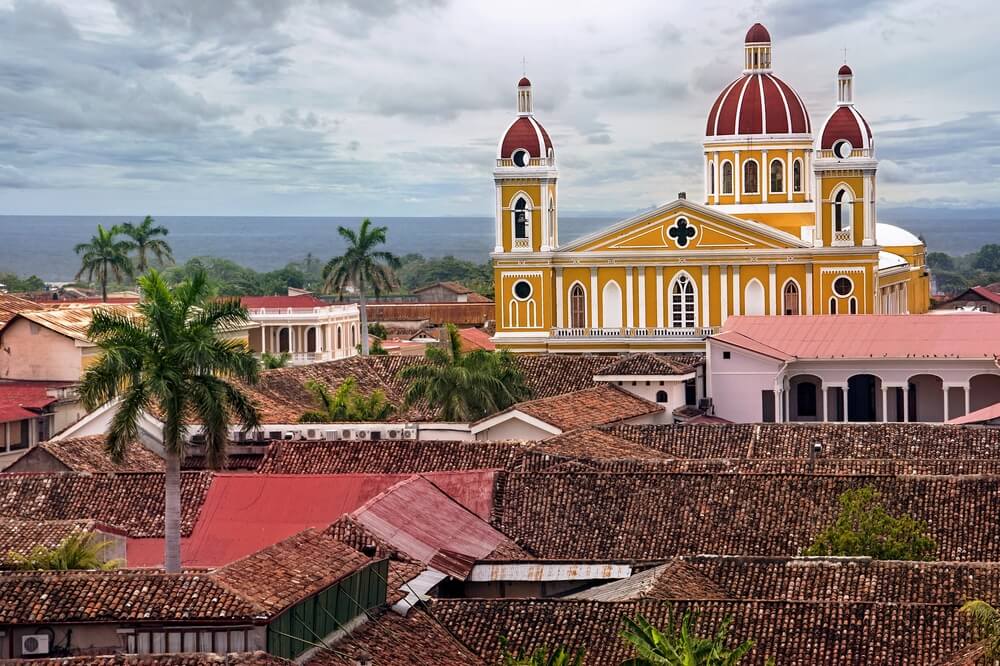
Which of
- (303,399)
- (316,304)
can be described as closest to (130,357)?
(303,399)

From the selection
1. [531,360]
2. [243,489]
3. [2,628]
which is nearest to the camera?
[2,628]

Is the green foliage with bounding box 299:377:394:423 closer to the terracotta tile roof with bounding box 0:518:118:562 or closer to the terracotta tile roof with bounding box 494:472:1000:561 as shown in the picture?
the terracotta tile roof with bounding box 494:472:1000:561

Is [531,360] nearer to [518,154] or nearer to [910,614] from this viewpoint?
[518,154]

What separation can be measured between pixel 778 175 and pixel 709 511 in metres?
37.7

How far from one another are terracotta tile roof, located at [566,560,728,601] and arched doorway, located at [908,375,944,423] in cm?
2872

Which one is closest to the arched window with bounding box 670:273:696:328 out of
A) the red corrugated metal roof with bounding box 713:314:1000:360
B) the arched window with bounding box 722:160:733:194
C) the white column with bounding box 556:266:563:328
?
the white column with bounding box 556:266:563:328

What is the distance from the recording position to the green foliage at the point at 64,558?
82.1 ft

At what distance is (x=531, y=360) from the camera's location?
2201 inches

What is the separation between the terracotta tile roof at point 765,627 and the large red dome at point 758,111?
4554cm

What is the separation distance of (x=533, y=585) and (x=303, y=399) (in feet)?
69.4

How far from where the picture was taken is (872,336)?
186ft

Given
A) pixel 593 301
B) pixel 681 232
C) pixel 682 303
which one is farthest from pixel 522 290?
pixel 681 232

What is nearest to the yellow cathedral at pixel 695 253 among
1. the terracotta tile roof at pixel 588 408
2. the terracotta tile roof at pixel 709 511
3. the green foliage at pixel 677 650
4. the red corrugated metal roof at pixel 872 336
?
the red corrugated metal roof at pixel 872 336

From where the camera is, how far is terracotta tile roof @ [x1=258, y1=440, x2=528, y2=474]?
37.5m
